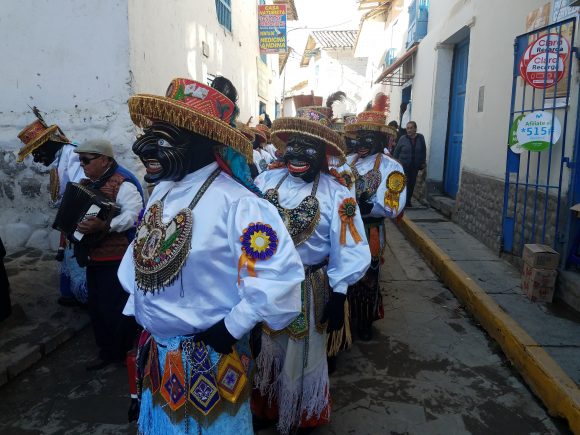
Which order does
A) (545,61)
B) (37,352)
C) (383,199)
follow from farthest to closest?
(545,61)
(383,199)
(37,352)

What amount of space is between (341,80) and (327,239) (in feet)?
105

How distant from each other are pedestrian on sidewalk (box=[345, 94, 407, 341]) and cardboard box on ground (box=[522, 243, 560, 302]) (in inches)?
60.1

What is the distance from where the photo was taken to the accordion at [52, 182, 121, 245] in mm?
3553

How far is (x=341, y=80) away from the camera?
33.2 meters

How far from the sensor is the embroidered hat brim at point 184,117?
1.84m

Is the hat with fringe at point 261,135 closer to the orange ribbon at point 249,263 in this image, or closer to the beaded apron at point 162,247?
the beaded apron at point 162,247

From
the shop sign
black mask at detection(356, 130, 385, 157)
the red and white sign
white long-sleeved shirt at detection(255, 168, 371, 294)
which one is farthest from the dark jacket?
white long-sleeved shirt at detection(255, 168, 371, 294)

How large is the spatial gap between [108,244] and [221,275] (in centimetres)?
224

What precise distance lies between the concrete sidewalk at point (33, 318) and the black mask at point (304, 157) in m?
2.72

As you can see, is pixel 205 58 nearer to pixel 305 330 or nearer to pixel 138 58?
pixel 138 58

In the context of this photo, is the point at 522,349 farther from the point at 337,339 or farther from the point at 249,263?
the point at 249,263

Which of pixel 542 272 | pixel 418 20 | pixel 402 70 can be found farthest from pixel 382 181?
pixel 402 70

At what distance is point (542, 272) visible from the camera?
4.65 m

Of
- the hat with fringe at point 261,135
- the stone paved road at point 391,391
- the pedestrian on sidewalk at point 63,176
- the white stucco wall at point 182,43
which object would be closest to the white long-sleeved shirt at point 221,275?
the stone paved road at point 391,391
